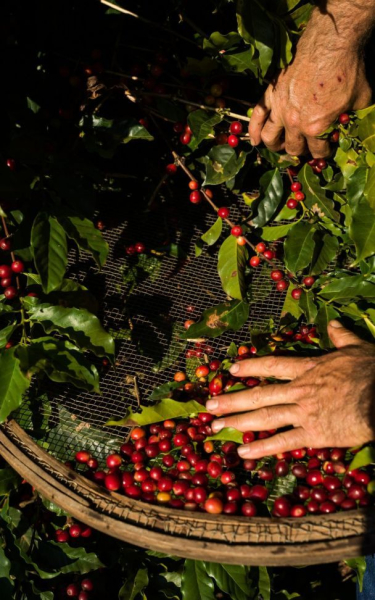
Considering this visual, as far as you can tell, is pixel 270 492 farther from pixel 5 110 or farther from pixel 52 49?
pixel 52 49

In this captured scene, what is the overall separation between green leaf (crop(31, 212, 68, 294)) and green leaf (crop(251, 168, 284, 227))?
0.81 meters

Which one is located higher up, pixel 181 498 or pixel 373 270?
pixel 373 270

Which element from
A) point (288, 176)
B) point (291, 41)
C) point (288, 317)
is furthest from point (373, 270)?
point (291, 41)

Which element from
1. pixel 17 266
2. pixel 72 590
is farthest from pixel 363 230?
pixel 72 590

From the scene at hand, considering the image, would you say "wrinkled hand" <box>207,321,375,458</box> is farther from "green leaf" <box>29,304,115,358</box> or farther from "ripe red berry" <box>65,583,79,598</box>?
"ripe red berry" <box>65,583,79,598</box>

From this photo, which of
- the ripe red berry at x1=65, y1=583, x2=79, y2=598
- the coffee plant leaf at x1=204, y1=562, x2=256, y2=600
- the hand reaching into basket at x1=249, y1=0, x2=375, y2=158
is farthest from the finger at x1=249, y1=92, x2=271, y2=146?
the ripe red berry at x1=65, y1=583, x2=79, y2=598

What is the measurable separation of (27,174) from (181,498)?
110 cm

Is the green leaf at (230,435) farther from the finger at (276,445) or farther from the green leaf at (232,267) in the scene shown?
the green leaf at (232,267)

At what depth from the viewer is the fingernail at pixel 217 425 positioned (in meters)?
1.64

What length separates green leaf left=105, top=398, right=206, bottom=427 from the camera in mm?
1722

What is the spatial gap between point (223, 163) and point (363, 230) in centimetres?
58

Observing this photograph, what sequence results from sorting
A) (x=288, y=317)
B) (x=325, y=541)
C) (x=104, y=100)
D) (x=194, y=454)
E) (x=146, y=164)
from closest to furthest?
(x=325, y=541) < (x=194, y=454) < (x=104, y=100) < (x=288, y=317) < (x=146, y=164)

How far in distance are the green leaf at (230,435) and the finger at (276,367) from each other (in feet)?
0.64

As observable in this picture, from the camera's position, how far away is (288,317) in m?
1.96
